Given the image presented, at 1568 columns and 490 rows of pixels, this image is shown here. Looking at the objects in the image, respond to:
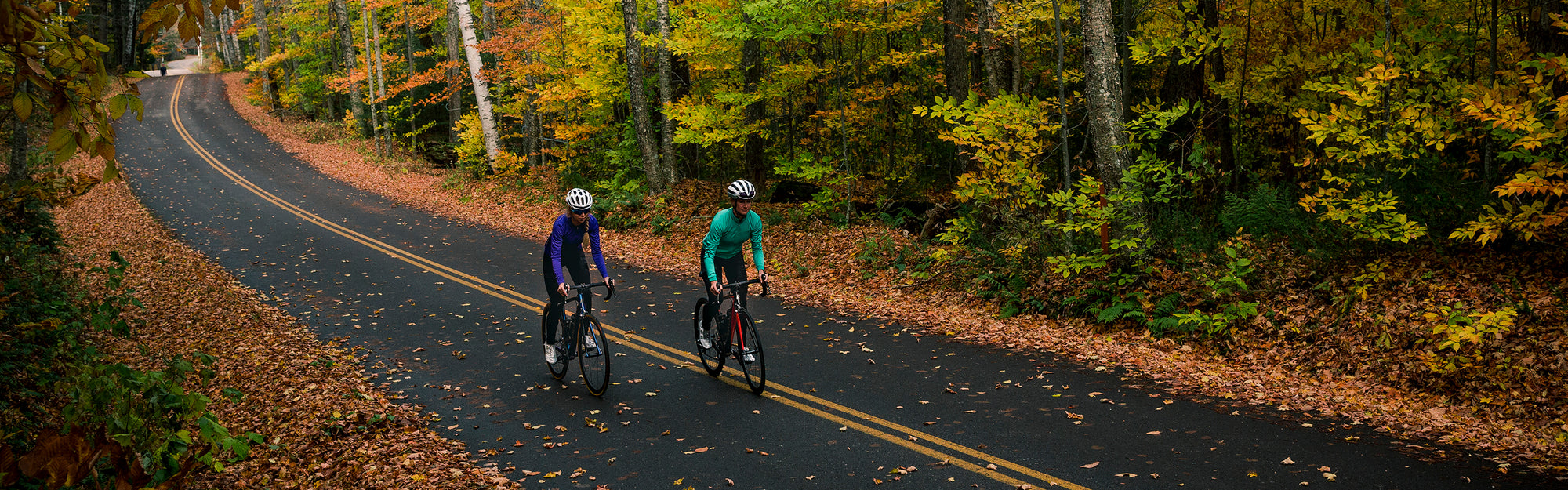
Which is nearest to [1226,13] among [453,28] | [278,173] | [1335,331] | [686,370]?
[1335,331]

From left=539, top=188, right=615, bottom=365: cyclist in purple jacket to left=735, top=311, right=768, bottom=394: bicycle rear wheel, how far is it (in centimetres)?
137

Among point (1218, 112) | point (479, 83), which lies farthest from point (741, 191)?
point (479, 83)

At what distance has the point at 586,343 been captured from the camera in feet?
27.8

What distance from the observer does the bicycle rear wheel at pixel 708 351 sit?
28.7 ft

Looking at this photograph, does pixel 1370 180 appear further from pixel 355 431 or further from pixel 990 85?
pixel 355 431

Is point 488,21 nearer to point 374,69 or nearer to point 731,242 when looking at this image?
point 374,69

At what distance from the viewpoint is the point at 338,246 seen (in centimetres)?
1786

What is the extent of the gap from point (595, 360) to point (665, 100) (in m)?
11.5

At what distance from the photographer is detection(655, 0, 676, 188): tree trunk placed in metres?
18.1

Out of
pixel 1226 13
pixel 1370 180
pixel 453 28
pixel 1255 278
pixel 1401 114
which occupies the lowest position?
pixel 1255 278

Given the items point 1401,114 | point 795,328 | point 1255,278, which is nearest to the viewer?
point 1401,114

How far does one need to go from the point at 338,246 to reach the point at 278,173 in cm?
1498

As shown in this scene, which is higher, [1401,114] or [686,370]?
[1401,114]

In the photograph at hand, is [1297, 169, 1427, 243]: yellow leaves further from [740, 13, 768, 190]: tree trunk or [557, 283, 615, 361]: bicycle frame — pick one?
[740, 13, 768, 190]: tree trunk
